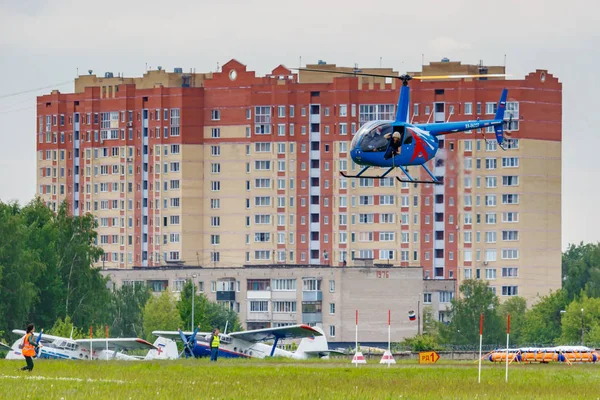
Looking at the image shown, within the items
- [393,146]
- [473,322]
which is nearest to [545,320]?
[473,322]

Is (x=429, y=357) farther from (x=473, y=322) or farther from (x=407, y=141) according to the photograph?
(x=473, y=322)

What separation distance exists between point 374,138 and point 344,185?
126334 millimetres

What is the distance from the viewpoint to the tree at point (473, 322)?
498ft

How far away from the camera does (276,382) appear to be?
47969 millimetres

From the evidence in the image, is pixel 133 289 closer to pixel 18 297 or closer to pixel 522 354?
pixel 18 297

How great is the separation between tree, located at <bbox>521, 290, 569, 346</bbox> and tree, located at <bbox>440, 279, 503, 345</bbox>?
5991mm

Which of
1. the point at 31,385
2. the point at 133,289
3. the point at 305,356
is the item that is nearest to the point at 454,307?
the point at 133,289

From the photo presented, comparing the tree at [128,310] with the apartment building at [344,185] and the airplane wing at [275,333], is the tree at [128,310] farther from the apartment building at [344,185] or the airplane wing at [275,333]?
the airplane wing at [275,333]

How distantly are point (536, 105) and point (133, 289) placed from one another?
51.5m

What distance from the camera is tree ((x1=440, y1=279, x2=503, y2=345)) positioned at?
152 m

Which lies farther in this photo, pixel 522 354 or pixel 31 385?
pixel 522 354

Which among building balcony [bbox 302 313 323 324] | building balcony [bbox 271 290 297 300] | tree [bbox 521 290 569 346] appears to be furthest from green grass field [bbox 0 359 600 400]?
building balcony [bbox 271 290 297 300]

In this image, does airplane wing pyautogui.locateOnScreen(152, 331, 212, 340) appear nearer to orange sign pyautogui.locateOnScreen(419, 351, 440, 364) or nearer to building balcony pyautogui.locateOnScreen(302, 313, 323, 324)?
orange sign pyautogui.locateOnScreen(419, 351, 440, 364)

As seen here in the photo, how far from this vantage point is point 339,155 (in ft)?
630
